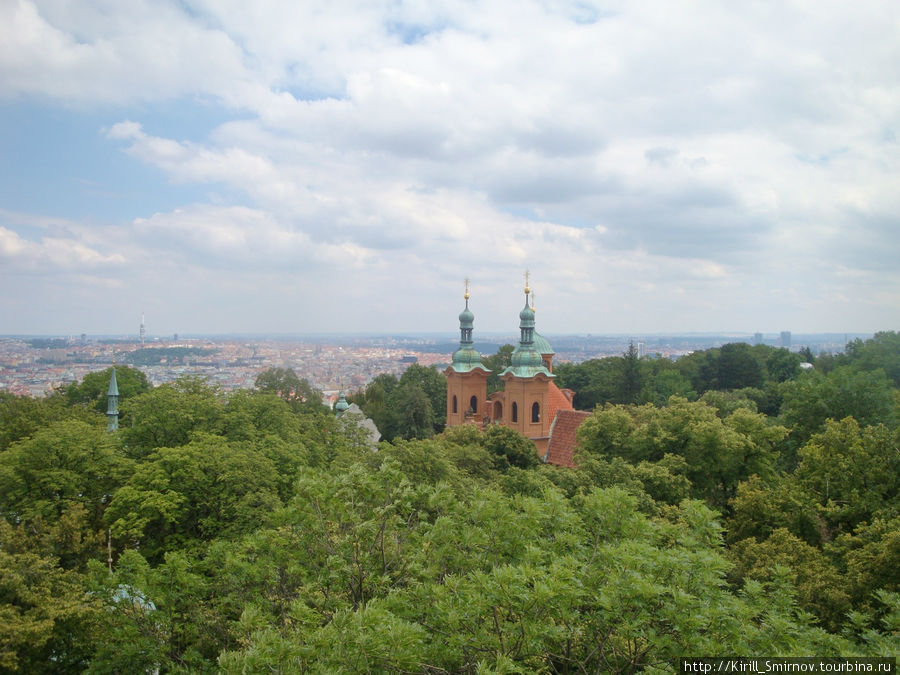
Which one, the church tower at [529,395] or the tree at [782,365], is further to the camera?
the tree at [782,365]

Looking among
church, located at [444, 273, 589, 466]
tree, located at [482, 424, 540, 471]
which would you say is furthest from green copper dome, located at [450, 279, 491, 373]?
tree, located at [482, 424, 540, 471]

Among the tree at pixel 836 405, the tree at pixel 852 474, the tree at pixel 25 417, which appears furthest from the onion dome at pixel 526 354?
the tree at pixel 25 417

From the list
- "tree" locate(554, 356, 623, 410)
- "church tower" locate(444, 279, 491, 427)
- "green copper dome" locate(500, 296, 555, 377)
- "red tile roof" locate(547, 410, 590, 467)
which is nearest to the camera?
"red tile roof" locate(547, 410, 590, 467)

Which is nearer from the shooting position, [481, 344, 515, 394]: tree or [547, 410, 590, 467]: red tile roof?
[547, 410, 590, 467]: red tile roof

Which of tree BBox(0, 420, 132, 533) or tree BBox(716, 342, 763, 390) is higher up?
tree BBox(716, 342, 763, 390)

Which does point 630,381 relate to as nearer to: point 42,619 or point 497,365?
point 497,365

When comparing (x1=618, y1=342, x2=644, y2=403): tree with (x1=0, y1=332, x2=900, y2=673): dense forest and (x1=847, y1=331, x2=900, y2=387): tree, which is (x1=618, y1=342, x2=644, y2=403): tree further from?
→ (x1=0, y1=332, x2=900, y2=673): dense forest

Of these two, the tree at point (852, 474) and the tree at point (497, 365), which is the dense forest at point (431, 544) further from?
the tree at point (497, 365)

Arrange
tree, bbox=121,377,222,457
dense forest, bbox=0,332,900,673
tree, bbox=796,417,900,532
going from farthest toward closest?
1. tree, bbox=121,377,222,457
2. tree, bbox=796,417,900,532
3. dense forest, bbox=0,332,900,673

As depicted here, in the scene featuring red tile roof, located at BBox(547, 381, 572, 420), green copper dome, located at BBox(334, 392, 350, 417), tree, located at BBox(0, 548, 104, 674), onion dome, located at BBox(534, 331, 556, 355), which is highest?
onion dome, located at BBox(534, 331, 556, 355)
